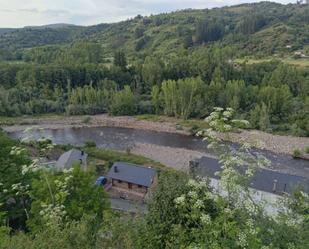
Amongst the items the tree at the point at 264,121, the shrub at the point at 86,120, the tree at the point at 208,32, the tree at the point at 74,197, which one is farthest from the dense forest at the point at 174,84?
the tree at the point at 74,197

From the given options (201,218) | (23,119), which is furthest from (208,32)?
(201,218)

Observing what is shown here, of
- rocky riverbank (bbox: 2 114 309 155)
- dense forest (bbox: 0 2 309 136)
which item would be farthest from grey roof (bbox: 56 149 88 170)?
dense forest (bbox: 0 2 309 136)

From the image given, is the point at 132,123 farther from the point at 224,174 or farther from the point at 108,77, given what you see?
the point at 224,174

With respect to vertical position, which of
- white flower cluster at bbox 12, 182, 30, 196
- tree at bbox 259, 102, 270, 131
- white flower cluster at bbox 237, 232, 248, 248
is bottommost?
tree at bbox 259, 102, 270, 131

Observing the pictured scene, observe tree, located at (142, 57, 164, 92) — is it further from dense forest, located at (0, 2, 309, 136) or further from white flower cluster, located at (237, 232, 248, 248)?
white flower cluster, located at (237, 232, 248, 248)

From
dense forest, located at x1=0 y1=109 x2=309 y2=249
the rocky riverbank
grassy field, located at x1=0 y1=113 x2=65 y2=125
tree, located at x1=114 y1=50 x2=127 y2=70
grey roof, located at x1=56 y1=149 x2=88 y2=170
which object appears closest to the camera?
dense forest, located at x1=0 y1=109 x2=309 y2=249

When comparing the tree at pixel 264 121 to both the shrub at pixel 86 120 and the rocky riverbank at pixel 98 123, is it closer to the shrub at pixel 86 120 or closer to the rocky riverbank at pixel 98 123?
the rocky riverbank at pixel 98 123
